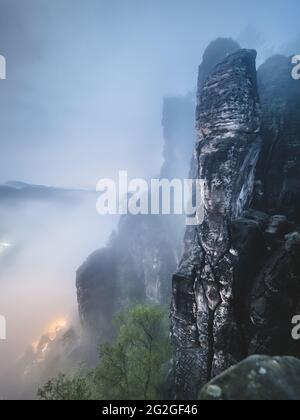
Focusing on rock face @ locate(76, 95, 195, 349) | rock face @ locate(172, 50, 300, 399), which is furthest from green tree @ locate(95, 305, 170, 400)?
rock face @ locate(76, 95, 195, 349)

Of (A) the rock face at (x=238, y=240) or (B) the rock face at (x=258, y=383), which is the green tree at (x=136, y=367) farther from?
(B) the rock face at (x=258, y=383)

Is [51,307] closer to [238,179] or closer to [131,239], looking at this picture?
[131,239]

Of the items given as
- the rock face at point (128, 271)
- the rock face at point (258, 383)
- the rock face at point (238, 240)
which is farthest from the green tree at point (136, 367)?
the rock face at point (128, 271)

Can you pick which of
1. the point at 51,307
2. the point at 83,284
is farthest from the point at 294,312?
the point at 51,307

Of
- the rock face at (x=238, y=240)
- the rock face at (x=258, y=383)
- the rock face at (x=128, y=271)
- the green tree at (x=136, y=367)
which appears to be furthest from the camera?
the rock face at (x=128, y=271)

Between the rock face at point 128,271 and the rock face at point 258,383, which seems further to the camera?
the rock face at point 128,271

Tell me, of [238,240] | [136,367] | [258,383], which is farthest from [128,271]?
[258,383]

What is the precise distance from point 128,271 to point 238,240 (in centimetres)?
5648

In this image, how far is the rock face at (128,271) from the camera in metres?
64.0

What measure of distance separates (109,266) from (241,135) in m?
56.9

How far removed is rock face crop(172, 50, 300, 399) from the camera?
734 inches

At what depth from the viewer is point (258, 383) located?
912 cm

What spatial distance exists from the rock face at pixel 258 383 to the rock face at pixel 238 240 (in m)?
9.30

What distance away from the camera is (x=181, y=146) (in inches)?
4070
